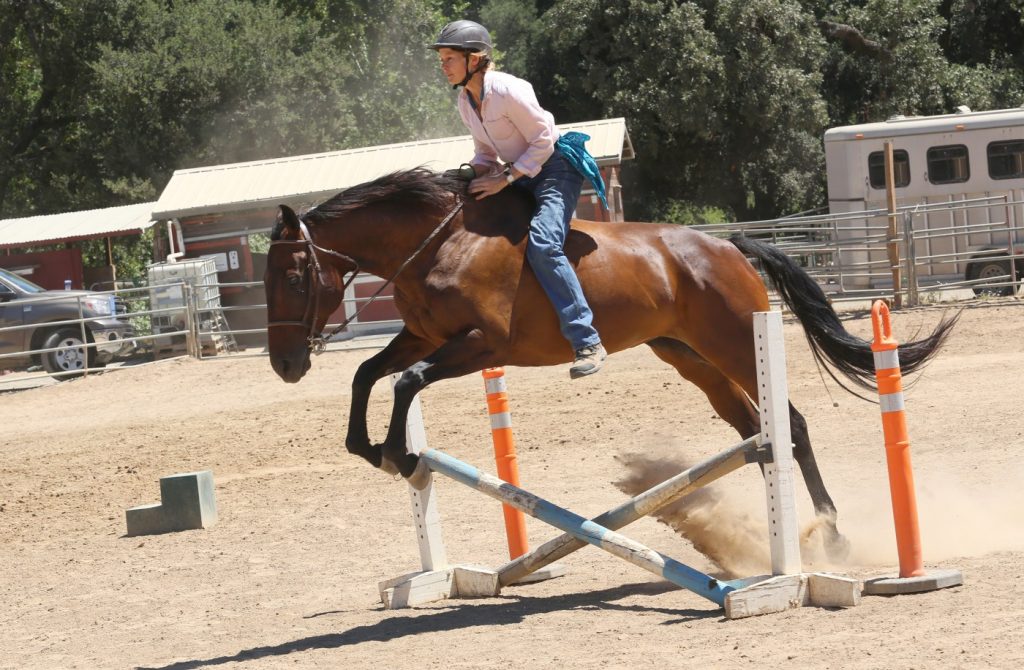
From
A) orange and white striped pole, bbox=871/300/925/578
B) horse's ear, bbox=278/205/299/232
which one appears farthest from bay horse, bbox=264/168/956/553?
orange and white striped pole, bbox=871/300/925/578

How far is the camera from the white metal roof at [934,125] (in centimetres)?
2009

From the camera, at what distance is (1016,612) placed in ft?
14.6

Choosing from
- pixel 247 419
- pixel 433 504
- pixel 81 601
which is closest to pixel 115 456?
pixel 247 419

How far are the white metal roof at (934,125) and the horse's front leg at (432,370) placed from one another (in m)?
16.5

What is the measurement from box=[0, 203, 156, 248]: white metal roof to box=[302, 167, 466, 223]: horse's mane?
75.7 feet

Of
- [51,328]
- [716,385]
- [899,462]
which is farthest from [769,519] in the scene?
[51,328]

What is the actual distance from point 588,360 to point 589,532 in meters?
0.82

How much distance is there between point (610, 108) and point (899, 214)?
1397 cm

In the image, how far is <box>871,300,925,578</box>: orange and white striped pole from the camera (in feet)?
16.6

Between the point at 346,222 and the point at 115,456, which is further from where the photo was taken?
the point at 115,456

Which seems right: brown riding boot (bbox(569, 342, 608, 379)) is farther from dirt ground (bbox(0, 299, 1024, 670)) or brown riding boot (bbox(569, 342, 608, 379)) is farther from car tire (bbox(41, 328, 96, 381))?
car tire (bbox(41, 328, 96, 381))

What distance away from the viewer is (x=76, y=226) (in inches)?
1165

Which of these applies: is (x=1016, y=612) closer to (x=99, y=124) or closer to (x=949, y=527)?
(x=949, y=527)

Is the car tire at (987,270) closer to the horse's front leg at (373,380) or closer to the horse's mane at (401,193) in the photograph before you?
the horse's mane at (401,193)
